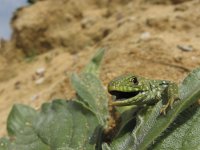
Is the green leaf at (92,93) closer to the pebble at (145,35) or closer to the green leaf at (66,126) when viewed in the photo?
the green leaf at (66,126)

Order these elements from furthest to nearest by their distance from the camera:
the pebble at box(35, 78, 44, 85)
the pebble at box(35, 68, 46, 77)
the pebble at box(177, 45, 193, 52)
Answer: the pebble at box(35, 68, 46, 77) < the pebble at box(35, 78, 44, 85) < the pebble at box(177, 45, 193, 52)

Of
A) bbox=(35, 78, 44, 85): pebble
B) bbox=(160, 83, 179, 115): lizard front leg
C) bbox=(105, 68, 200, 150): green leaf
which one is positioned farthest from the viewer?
bbox=(35, 78, 44, 85): pebble

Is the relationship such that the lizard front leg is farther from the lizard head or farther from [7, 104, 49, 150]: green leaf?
[7, 104, 49, 150]: green leaf

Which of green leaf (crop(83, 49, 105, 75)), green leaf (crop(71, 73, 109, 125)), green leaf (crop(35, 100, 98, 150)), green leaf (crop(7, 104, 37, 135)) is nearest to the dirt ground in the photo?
green leaf (crop(83, 49, 105, 75))

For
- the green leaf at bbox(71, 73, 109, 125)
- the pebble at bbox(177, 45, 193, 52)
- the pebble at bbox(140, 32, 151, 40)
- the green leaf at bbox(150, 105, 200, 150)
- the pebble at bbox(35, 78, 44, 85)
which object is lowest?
the pebble at bbox(35, 78, 44, 85)

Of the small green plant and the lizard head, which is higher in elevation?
the lizard head

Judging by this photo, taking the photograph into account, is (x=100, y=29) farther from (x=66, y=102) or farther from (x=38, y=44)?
(x=66, y=102)

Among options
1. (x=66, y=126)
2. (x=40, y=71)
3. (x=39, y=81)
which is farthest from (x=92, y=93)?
(x=40, y=71)

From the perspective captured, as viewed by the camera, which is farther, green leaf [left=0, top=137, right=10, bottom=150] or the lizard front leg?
green leaf [left=0, top=137, right=10, bottom=150]
